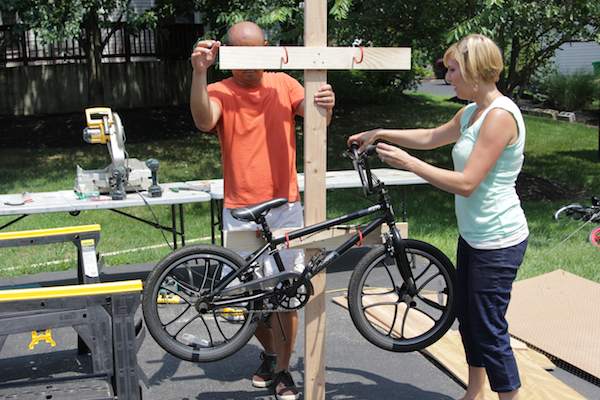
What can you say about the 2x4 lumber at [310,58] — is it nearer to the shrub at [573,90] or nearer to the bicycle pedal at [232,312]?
the bicycle pedal at [232,312]

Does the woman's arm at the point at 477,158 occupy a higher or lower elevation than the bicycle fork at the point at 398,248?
higher

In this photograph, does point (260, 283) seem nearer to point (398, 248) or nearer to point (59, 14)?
point (398, 248)

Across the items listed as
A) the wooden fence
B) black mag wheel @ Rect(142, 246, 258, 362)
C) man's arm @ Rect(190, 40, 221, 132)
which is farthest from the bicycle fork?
the wooden fence

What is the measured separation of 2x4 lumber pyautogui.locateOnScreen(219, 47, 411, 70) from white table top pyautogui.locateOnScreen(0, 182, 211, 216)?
2786 mm

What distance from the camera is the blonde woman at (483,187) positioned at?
3021 mm

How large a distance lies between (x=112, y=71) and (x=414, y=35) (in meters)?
8.43

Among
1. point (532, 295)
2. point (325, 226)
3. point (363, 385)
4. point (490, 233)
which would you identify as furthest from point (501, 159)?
point (532, 295)

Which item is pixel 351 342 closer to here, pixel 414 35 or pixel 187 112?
pixel 414 35

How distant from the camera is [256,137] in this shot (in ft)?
→ 11.9

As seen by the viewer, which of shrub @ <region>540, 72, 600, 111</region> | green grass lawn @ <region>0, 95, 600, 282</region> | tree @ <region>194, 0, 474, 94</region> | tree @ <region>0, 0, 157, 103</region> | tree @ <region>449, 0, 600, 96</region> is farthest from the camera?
shrub @ <region>540, 72, 600, 111</region>

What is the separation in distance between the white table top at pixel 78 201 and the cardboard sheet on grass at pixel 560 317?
2.63 m

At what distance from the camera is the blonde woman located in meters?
3.02

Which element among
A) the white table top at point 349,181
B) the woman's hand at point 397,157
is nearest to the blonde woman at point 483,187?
the woman's hand at point 397,157

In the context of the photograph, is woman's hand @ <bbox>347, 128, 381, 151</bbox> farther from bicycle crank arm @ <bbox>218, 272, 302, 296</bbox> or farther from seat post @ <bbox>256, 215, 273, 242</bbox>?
bicycle crank arm @ <bbox>218, 272, 302, 296</bbox>
